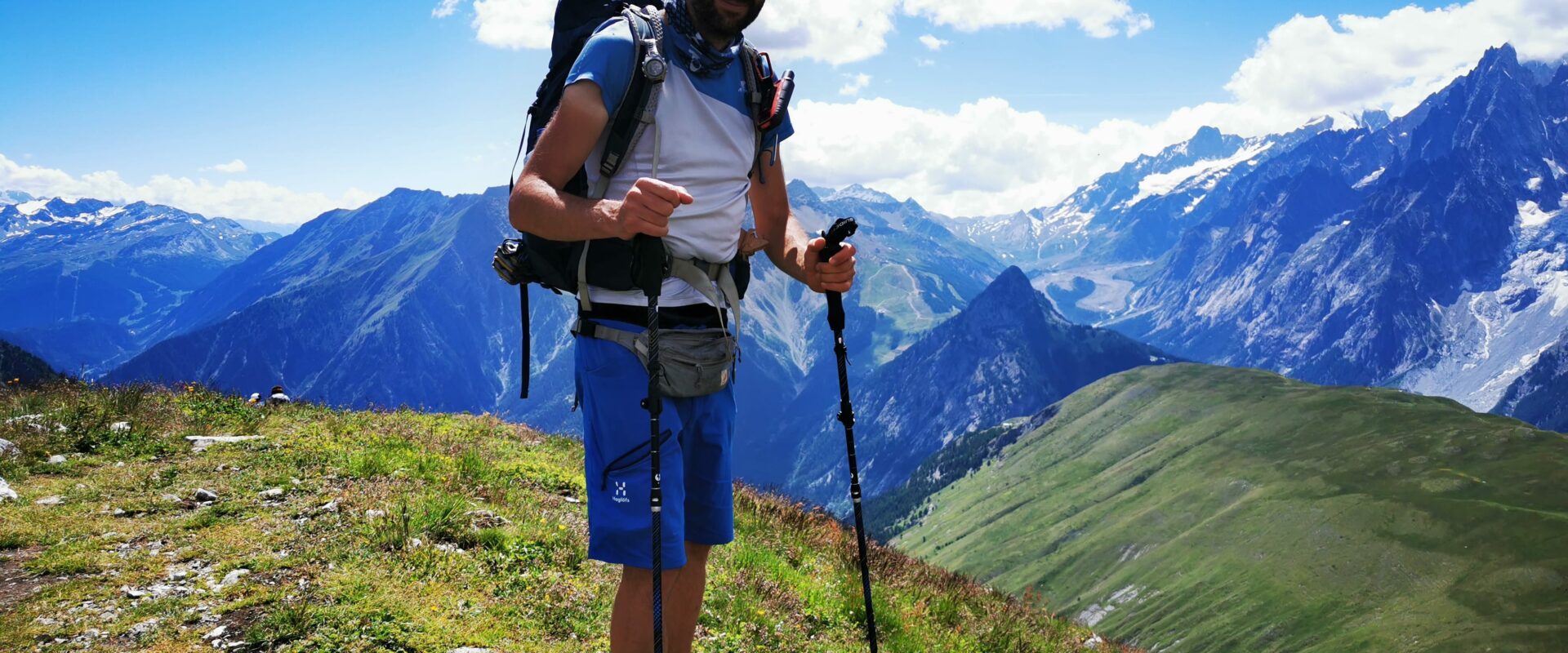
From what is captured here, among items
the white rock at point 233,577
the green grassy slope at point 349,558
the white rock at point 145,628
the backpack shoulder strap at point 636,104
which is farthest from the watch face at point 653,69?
the white rock at point 233,577

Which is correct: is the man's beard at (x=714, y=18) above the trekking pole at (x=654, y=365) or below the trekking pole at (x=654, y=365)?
above

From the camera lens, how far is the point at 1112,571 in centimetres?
18650

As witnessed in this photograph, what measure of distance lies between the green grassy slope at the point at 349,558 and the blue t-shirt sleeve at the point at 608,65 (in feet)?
13.8

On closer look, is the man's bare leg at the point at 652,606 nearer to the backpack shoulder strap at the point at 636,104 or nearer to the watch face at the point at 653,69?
the backpack shoulder strap at the point at 636,104

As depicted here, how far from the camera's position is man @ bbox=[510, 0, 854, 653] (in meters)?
3.57

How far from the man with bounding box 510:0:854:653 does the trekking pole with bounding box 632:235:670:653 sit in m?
0.08

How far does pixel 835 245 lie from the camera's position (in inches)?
183

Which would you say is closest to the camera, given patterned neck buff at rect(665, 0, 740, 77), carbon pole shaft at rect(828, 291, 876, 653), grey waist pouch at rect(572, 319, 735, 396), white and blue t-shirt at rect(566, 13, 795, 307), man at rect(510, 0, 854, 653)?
man at rect(510, 0, 854, 653)

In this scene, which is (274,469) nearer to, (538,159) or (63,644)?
(63,644)

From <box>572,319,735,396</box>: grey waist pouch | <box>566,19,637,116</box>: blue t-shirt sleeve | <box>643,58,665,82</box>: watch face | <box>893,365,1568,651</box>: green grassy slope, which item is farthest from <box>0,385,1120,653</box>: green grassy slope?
<box>893,365,1568,651</box>: green grassy slope

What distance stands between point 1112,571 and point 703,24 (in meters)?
204

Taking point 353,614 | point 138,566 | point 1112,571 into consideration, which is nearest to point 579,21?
point 353,614

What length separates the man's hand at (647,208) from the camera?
331 centimetres

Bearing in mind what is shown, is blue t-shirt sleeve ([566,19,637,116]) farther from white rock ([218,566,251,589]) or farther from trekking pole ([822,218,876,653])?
white rock ([218,566,251,589])
